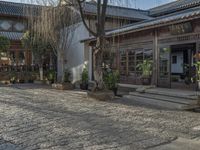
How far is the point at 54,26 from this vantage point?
16.7m

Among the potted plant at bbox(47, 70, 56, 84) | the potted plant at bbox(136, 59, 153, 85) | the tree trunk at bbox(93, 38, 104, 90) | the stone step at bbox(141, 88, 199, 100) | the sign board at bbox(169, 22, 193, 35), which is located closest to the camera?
the stone step at bbox(141, 88, 199, 100)

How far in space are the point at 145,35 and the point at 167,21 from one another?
2.67 metres

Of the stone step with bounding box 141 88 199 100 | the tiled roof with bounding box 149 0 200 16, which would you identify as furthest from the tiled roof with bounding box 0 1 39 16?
the stone step with bounding box 141 88 199 100

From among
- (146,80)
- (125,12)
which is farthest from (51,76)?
(146,80)

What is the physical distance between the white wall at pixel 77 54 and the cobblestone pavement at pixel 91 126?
9.55 meters

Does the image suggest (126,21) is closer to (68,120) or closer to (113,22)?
(113,22)

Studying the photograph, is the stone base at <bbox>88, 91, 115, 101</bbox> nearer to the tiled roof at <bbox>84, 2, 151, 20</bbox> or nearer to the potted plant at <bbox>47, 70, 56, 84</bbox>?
the tiled roof at <bbox>84, 2, 151, 20</bbox>

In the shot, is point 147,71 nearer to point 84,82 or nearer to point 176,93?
point 176,93

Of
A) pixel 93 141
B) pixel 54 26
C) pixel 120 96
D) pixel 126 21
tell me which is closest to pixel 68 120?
pixel 93 141

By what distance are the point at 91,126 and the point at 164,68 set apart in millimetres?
7448

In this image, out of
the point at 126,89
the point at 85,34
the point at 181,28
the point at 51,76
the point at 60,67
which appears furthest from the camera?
the point at 60,67

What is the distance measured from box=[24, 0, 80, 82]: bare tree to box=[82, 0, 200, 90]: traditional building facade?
147 cm

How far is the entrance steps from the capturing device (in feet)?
33.3

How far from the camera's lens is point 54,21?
1642 centimetres
